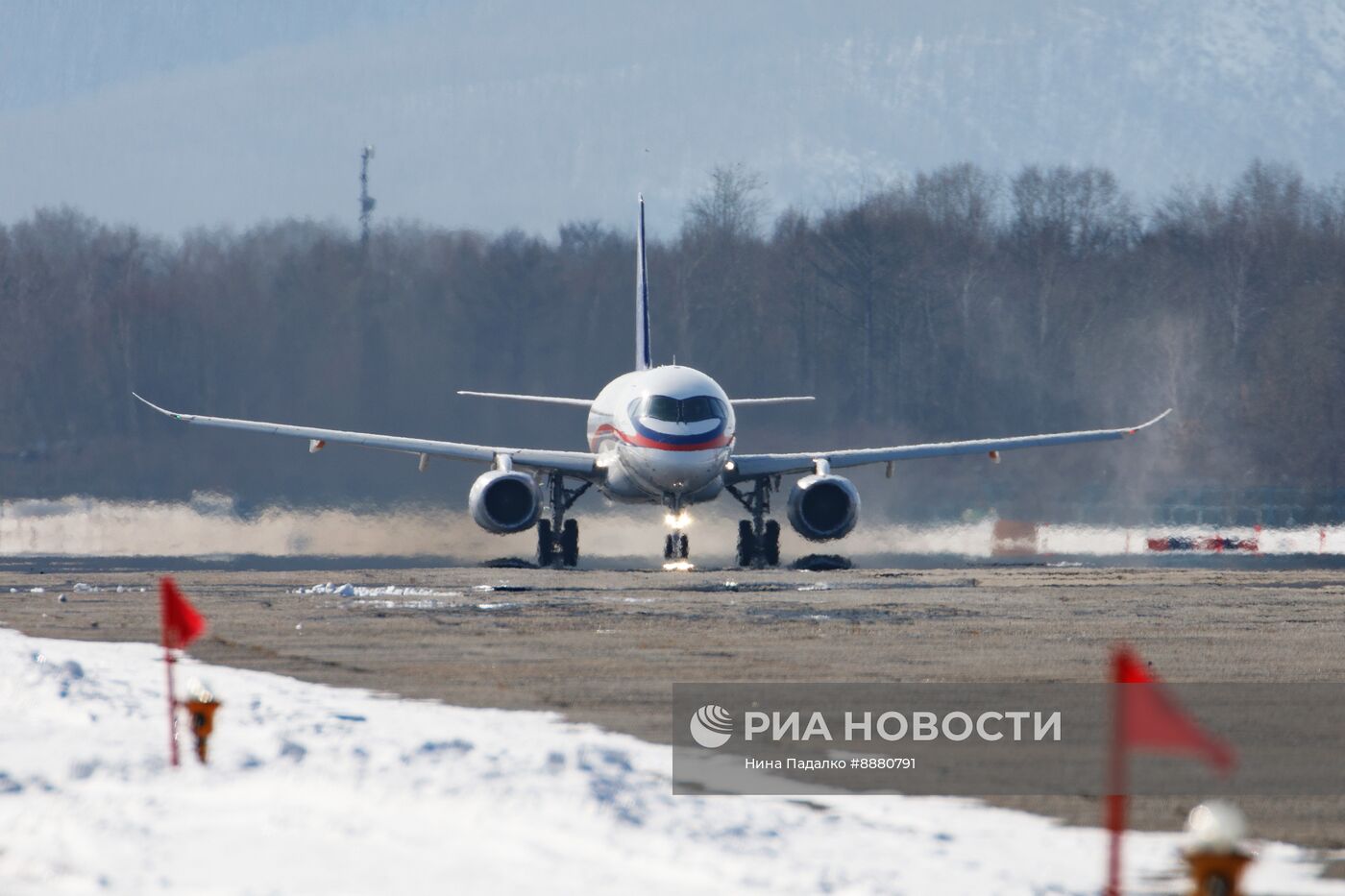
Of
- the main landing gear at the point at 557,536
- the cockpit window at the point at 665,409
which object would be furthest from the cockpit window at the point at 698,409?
the main landing gear at the point at 557,536

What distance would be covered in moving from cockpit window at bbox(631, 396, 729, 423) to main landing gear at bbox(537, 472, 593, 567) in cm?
310

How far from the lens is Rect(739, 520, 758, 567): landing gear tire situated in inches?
1375

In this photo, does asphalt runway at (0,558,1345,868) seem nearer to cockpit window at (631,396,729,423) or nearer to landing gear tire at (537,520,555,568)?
cockpit window at (631,396,729,423)

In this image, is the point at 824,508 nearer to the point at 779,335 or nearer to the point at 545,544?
the point at 545,544

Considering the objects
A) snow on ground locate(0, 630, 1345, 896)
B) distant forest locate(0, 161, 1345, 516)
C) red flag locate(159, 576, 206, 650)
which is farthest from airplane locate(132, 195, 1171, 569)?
red flag locate(159, 576, 206, 650)

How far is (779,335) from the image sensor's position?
67688 mm

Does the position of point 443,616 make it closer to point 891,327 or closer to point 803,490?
point 803,490

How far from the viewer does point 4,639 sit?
17453 millimetres

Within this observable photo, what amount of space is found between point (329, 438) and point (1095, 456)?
23.0 m

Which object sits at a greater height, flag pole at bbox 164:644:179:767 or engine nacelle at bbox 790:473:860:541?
engine nacelle at bbox 790:473:860:541

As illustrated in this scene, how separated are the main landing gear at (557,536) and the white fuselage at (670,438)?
4.04ft

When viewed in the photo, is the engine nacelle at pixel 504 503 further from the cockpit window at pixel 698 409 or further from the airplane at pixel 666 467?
the cockpit window at pixel 698 409

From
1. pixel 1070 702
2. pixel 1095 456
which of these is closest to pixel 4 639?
pixel 1070 702

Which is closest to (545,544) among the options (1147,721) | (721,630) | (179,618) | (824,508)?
(824,508)
